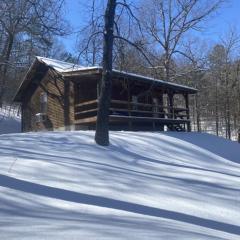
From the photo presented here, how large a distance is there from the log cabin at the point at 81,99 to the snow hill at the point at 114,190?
668cm

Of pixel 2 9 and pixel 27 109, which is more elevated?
pixel 2 9

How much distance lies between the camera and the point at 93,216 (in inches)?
348

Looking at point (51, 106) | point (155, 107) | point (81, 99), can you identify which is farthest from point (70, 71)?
point (155, 107)

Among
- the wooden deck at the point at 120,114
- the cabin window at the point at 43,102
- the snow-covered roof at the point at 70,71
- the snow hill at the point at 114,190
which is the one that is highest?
the snow-covered roof at the point at 70,71

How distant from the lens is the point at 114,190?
1162cm

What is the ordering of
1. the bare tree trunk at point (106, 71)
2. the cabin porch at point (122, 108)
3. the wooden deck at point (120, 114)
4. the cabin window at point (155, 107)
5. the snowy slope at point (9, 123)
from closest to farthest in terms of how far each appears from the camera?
the bare tree trunk at point (106, 71) < the wooden deck at point (120, 114) < the cabin porch at point (122, 108) < the cabin window at point (155, 107) < the snowy slope at point (9, 123)

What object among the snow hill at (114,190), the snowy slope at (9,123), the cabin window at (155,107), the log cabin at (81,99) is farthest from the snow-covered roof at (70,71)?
the snowy slope at (9,123)

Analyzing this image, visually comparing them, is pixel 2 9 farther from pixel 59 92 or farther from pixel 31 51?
pixel 31 51

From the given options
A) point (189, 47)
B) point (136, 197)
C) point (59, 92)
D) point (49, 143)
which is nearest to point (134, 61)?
point (49, 143)

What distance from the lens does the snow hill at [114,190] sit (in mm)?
7797

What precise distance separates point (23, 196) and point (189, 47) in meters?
41.4

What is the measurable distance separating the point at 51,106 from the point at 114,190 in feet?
66.1

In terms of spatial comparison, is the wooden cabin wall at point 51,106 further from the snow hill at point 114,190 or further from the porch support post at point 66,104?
the snow hill at point 114,190

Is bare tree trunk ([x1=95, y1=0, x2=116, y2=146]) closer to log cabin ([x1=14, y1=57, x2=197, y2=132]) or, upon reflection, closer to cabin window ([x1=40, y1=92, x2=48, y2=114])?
log cabin ([x1=14, y1=57, x2=197, y2=132])
